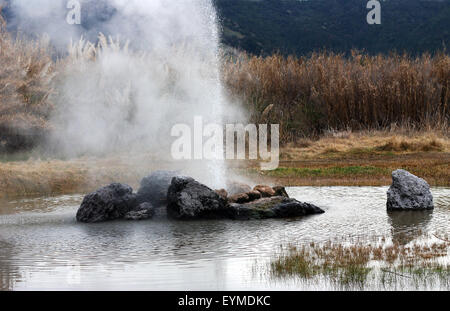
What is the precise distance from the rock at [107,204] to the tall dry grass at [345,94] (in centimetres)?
990

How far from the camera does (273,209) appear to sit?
9789 millimetres

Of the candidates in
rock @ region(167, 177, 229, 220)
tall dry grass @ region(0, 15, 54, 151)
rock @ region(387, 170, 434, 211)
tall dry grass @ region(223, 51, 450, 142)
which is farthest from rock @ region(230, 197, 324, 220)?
tall dry grass @ region(223, 51, 450, 142)

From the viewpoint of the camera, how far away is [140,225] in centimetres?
928

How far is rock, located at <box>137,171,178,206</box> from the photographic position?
10625 mm

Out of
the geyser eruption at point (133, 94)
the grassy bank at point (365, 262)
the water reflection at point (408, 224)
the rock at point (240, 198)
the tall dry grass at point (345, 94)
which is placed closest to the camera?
the grassy bank at point (365, 262)

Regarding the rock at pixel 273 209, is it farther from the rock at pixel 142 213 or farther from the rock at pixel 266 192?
the rock at pixel 142 213

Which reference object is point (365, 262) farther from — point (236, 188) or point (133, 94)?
point (133, 94)

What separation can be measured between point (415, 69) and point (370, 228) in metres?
13.6

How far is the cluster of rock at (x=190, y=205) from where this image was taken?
9.71 m

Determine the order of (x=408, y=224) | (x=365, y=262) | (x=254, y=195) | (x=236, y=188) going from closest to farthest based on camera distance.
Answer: (x=365, y=262) < (x=408, y=224) < (x=254, y=195) < (x=236, y=188)

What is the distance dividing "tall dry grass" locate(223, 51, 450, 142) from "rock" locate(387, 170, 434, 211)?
378 inches

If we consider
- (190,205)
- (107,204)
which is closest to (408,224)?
(190,205)

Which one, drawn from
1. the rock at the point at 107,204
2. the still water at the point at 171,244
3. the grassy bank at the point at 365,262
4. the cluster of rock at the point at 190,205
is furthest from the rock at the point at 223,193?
the grassy bank at the point at 365,262

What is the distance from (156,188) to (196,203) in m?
1.24
